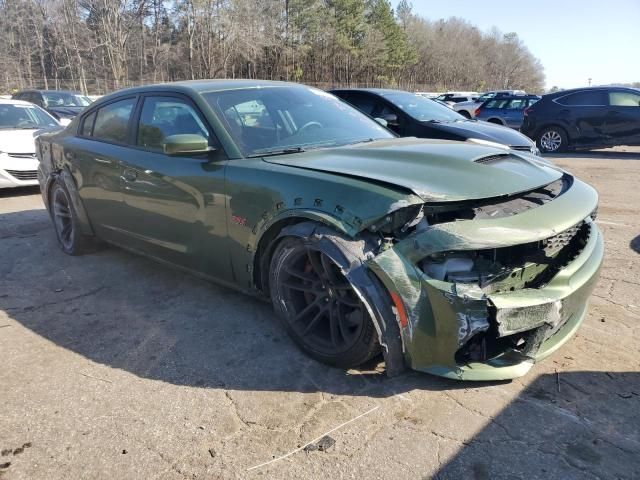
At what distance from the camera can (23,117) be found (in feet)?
30.0

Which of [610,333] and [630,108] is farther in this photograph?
[630,108]

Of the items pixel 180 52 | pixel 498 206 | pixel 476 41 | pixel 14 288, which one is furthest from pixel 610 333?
pixel 476 41

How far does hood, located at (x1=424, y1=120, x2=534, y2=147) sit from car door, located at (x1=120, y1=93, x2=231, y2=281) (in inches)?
177

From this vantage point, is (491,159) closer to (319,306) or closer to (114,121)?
(319,306)

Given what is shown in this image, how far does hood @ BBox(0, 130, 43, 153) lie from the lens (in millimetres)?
7848

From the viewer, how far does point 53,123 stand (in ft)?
31.2

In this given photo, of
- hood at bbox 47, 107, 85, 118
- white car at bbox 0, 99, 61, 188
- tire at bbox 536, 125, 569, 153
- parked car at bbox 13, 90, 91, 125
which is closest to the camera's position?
white car at bbox 0, 99, 61, 188

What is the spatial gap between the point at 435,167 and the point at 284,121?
4.21 ft

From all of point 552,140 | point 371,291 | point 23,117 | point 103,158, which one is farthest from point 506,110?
point 371,291

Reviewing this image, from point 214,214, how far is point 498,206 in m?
1.72

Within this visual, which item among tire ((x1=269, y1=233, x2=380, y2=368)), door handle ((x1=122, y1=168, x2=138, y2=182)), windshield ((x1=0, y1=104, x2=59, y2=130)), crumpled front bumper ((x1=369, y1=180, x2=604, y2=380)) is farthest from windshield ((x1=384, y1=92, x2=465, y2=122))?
windshield ((x1=0, y1=104, x2=59, y2=130))

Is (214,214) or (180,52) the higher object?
(180,52)

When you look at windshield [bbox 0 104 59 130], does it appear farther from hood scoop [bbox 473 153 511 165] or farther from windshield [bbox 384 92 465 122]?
hood scoop [bbox 473 153 511 165]

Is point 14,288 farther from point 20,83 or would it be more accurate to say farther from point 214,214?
point 20,83
